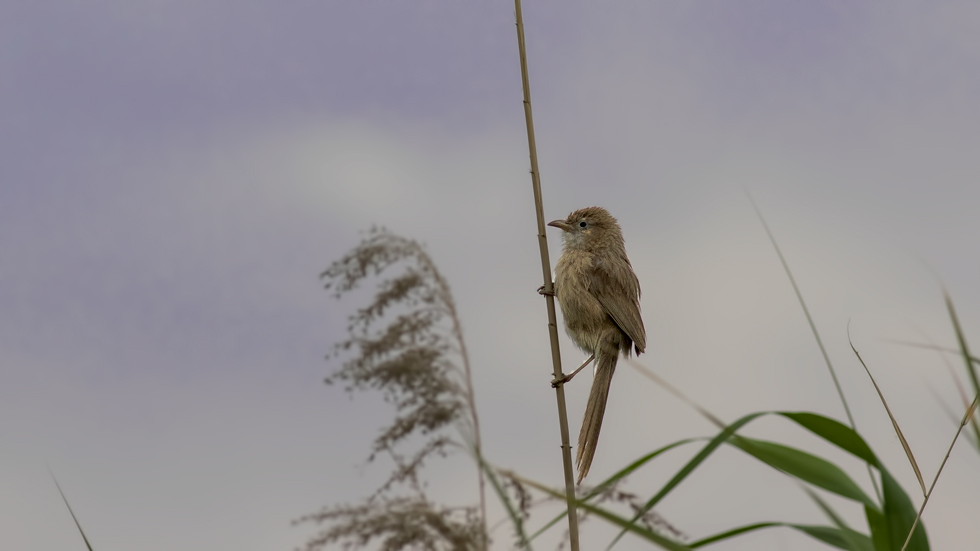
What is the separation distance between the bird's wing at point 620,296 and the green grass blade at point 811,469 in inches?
77.9

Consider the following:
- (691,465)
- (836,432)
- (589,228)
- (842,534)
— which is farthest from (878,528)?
(589,228)

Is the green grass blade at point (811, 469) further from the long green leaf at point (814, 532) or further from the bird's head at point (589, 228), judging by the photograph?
the bird's head at point (589, 228)

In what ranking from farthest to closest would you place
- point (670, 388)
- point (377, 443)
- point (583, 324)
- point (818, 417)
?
1. point (583, 324)
2. point (818, 417)
3. point (377, 443)
4. point (670, 388)

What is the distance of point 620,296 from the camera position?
4.59m

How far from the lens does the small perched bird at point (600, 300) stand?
442cm

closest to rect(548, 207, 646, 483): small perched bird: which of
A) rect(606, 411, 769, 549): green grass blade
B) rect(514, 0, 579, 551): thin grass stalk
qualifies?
rect(514, 0, 579, 551): thin grass stalk

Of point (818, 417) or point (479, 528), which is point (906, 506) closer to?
point (818, 417)

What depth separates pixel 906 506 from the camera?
243 centimetres

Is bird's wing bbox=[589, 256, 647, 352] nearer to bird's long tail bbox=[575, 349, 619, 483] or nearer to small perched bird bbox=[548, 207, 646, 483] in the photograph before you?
small perched bird bbox=[548, 207, 646, 483]

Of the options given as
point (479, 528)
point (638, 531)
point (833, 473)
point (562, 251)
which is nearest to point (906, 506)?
point (833, 473)

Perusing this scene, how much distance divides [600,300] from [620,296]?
116 millimetres

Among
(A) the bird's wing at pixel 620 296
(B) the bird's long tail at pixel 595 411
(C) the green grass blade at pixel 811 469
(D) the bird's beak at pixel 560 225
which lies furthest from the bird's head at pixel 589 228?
(C) the green grass blade at pixel 811 469

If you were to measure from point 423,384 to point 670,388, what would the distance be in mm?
523

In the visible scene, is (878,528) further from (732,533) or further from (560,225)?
(560,225)
